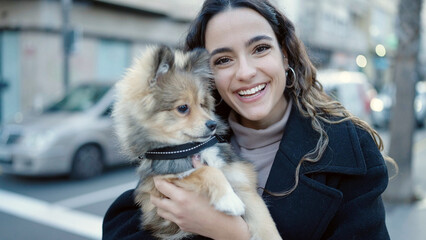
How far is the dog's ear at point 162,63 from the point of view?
2312 mm

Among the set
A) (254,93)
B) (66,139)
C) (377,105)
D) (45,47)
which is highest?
(254,93)

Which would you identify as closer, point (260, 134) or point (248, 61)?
point (248, 61)

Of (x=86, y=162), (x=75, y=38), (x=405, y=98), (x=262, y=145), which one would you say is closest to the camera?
(x=262, y=145)

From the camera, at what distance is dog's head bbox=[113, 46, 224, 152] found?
2381 millimetres

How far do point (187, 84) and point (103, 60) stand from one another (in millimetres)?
16052

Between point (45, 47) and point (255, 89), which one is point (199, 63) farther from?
point (45, 47)

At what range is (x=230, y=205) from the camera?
2055mm

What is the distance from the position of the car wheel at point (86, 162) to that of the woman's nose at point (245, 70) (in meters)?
6.74

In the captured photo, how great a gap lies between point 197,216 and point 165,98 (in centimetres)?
76

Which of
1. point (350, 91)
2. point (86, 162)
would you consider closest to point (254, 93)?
point (86, 162)

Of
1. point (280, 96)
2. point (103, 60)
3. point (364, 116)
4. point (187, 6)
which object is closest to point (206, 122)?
point (280, 96)

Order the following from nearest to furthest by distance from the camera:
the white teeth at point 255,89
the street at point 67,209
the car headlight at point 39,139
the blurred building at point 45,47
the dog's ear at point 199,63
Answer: the white teeth at point 255,89 → the dog's ear at point 199,63 → the street at point 67,209 → the car headlight at point 39,139 → the blurred building at point 45,47

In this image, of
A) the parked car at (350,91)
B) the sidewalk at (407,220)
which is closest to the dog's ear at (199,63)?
the sidewalk at (407,220)

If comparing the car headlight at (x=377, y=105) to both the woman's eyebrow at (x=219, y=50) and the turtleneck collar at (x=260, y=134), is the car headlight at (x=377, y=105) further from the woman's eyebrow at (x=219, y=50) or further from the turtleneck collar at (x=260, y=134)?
the woman's eyebrow at (x=219, y=50)
